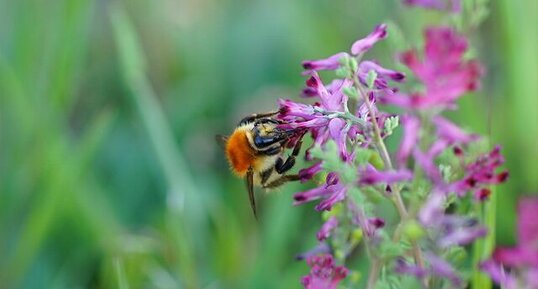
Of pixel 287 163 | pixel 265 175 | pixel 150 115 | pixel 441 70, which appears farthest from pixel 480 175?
pixel 150 115

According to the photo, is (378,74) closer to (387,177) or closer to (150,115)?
(387,177)

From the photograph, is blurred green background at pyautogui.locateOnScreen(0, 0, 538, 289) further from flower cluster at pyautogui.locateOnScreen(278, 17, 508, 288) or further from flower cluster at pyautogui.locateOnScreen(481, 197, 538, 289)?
flower cluster at pyautogui.locateOnScreen(481, 197, 538, 289)

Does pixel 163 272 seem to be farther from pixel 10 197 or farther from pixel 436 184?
pixel 436 184

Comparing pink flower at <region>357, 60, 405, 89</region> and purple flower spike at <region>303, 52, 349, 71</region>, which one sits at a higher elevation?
purple flower spike at <region>303, 52, 349, 71</region>

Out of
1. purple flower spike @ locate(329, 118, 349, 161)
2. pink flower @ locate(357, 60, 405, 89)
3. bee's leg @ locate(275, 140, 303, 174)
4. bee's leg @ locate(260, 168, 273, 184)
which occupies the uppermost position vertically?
bee's leg @ locate(260, 168, 273, 184)

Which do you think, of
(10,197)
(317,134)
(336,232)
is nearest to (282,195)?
(10,197)

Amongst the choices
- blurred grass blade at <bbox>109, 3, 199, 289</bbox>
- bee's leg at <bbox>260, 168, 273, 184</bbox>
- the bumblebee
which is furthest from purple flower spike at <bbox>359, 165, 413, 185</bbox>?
blurred grass blade at <bbox>109, 3, 199, 289</bbox>

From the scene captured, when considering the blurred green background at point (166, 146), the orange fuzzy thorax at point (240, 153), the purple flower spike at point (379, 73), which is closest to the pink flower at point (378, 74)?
the purple flower spike at point (379, 73)
